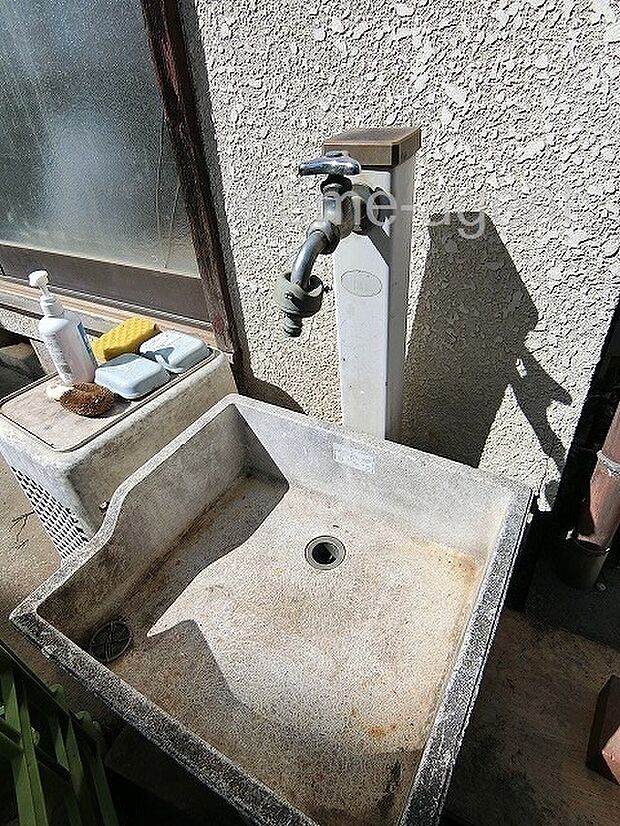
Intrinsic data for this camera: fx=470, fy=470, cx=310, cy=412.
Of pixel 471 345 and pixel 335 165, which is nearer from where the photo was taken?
pixel 335 165

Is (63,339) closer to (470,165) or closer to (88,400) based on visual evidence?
(88,400)

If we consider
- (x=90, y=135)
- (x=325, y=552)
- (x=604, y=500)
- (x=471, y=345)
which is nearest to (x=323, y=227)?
(x=471, y=345)

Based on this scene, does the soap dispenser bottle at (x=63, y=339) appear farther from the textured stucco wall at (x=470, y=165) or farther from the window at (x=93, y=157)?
the textured stucco wall at (x=470, y=165)

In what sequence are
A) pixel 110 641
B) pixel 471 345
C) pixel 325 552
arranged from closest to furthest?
pixel 110 641 → pixel 471 345 → pixel 325 552

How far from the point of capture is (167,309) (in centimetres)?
196

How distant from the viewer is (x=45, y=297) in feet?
5.03

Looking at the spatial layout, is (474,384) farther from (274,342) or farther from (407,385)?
(274,342)

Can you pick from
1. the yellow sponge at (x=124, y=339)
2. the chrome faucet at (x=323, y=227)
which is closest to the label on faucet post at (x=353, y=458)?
the chrome faucet at (x=323, y=227)

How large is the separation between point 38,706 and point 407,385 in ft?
4.51

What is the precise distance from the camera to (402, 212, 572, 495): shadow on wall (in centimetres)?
116

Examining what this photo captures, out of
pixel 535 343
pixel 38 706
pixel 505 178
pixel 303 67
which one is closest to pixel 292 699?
pixel 38 706

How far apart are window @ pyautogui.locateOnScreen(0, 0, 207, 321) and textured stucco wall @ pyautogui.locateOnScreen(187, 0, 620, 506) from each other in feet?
1.19

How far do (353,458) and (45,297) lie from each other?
1.13 meters

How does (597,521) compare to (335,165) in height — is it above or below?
below
